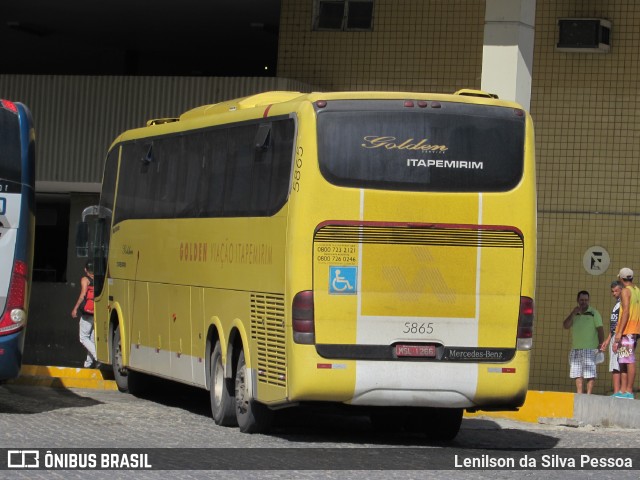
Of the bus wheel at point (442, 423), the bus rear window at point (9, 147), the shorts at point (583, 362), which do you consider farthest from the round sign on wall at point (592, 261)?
the bus rear window at point (9, 147)

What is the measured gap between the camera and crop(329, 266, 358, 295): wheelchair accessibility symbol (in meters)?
13.6

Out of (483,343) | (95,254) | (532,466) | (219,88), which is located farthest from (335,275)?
(219,88)

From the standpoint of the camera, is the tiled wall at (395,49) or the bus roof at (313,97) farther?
the tiled wall at (395,49)

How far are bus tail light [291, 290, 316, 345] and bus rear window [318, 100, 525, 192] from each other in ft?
3.61

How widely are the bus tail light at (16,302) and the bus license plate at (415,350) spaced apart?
165 inches

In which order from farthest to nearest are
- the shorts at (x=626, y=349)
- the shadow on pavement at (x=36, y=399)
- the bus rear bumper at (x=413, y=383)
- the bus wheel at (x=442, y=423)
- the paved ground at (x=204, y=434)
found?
the shorts at (x=626, y=349)
the shadow on pavement at (x=36, y=399)
the bus wheel at (x=442, y=423)
the bus rear bumper at (x=413, y=383)
the paved ground at (x=204, y=434)

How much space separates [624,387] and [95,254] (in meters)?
7.52

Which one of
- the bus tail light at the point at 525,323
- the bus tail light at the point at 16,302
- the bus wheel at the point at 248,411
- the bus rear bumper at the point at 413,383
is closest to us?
the bus rear bumper at the point at 413,383

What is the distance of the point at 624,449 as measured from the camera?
14.6m

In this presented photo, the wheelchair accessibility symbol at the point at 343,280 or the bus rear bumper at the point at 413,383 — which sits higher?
the wheelchair accessibility symbol at the point at 343,280

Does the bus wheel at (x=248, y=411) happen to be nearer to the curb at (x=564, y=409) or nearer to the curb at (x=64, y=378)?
the curb at (x=564, y=409)

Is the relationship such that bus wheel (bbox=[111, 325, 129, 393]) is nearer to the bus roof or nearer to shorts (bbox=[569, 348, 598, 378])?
the bus roof

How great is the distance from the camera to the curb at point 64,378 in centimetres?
2052

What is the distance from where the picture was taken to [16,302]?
15359 millimetres
